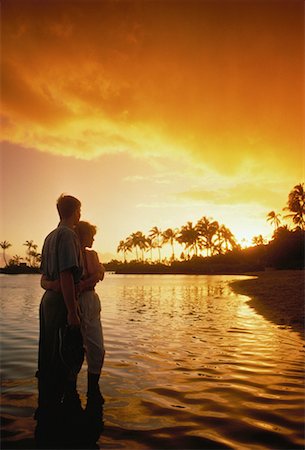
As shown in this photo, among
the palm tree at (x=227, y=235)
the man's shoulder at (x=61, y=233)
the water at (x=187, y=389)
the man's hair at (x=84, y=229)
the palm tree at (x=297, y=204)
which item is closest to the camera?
the water at (x=187, y=389)

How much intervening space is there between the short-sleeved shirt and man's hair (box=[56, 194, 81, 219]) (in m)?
0.15

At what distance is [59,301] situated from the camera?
343 centimetres

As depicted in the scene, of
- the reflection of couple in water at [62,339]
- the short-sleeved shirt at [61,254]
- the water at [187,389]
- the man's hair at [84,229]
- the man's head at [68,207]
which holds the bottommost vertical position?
the water at [187,389]

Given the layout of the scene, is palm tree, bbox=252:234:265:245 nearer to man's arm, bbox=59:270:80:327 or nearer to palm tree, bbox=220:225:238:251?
palm tree, bbox=220:225:238:251

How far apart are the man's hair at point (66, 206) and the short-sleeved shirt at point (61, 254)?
0.49ft

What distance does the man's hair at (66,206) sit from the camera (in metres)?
3.56

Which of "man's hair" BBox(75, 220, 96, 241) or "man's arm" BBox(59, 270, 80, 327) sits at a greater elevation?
"man's hair" BBox(75, 220, 96, 241)

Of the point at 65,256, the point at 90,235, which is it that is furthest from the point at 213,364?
the point at 65,256

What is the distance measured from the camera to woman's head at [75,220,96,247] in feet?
13.3

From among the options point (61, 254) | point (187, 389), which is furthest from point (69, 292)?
point (187, 389)

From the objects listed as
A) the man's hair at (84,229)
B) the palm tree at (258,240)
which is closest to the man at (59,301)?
the man's hair at (84,229)

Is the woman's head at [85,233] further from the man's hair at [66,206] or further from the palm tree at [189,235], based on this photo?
the palm tree at [189,235]

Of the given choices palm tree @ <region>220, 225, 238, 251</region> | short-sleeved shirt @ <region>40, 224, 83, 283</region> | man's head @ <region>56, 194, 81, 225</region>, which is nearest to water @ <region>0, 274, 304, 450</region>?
short-sleeved shirt @ <region>40, 224, 83, 283</region>

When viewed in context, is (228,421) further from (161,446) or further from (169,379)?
(169,379)
